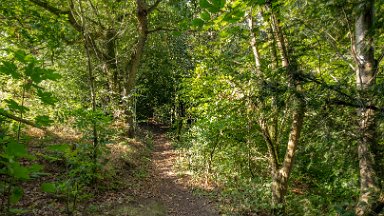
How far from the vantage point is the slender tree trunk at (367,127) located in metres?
2.96

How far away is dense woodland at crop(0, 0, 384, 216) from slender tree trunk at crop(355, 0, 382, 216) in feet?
0.05

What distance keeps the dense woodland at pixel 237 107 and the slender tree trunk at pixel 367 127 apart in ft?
0.05

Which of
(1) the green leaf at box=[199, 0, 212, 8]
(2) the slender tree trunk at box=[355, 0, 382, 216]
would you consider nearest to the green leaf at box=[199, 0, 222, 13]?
(1) the green leaf at box=[199, 0, 212, 8]

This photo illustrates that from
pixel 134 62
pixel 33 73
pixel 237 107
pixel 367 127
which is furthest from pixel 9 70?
pixel 134 62

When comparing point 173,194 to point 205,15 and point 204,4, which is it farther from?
point 204,4

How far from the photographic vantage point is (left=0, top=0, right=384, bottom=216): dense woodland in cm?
278

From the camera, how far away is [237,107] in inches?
140

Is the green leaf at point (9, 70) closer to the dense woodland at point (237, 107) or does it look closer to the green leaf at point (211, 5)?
the dense woodland at point (237, 107)

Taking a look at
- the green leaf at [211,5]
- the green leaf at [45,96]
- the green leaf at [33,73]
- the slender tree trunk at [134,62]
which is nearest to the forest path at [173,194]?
the slender tree trunk at [134,62]

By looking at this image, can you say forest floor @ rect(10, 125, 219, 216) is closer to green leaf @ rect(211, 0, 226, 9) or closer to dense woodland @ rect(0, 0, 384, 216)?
dense woodland @ rect(0, 0, 384, 216)

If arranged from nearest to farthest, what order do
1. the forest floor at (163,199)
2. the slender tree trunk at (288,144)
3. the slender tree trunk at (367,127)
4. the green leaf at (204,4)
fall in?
the green leaf at (204,4) → the slender tree trunk at (367,127) → the slender tree trunk at (288,144) → the forest floor at (163,199)

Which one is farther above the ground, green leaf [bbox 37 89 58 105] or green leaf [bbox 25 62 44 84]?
green leaf [bbox 25 62 44 84]

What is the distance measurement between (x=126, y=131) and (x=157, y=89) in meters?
11.0

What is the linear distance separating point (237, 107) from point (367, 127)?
1.47 m
